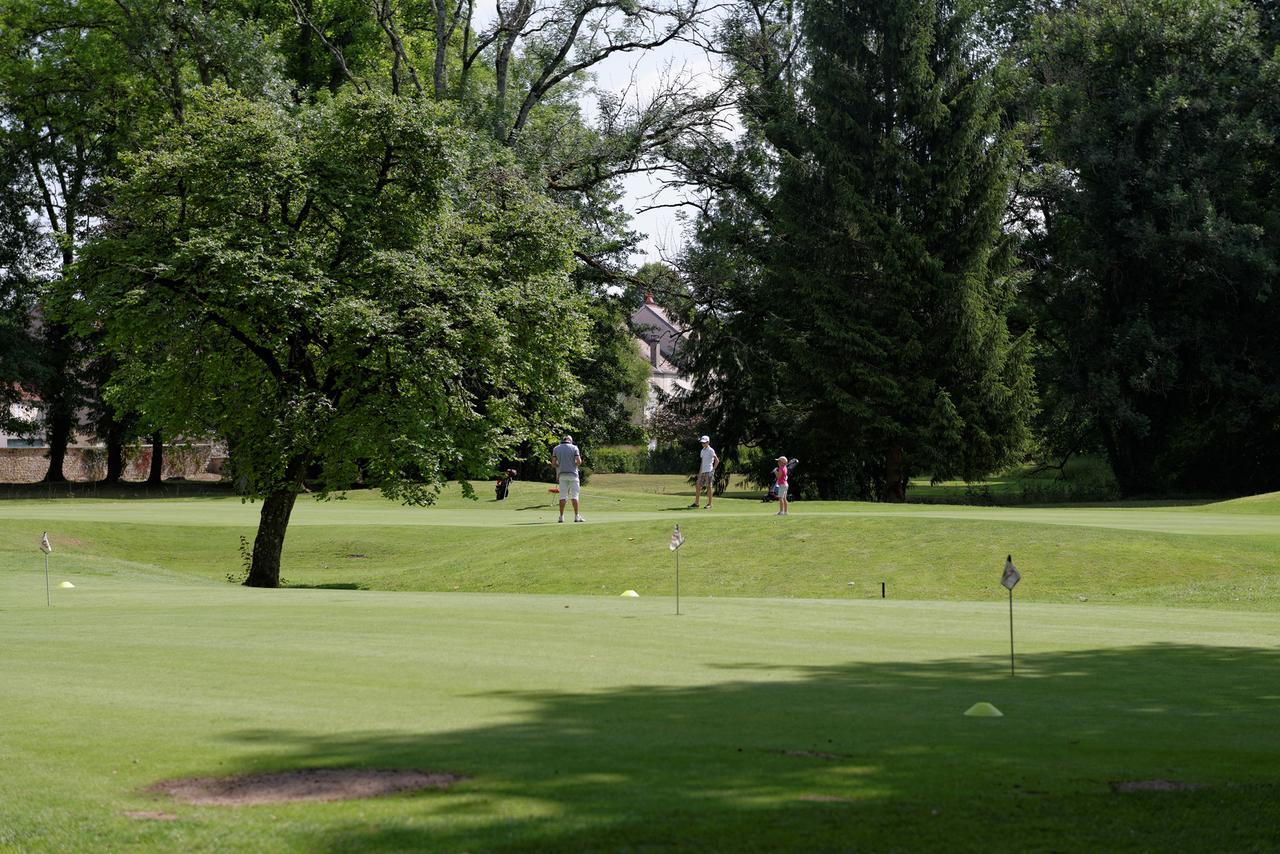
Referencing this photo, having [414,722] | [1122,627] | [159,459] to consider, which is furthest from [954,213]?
[414,722]

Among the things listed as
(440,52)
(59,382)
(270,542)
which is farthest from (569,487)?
(59,382)

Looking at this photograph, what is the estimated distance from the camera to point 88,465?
79.1 meters

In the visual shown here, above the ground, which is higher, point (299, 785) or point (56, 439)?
point (56, 439)

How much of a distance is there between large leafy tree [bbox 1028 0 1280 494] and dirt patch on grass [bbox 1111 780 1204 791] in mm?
48626

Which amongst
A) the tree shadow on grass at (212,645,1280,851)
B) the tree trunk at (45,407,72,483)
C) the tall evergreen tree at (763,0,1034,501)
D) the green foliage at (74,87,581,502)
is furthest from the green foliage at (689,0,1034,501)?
the tree shadow on grass at (212,645,1280,851)

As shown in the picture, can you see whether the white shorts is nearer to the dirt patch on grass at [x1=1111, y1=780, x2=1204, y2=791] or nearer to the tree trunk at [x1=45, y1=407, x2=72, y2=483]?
the dirt patch on grass at [x1=1111, y1=780, x2=1204, y2=791]

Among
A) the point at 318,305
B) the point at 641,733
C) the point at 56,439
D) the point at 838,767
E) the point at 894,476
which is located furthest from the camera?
the point at 56,439

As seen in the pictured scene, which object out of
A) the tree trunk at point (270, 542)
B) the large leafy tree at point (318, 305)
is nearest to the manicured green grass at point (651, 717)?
the large leafy tree at point (318, 305)

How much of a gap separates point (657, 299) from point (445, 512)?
59.9ft

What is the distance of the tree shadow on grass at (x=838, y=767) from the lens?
680 cm

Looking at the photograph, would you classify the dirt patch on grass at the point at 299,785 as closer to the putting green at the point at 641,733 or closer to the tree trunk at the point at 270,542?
the putting green at the point at 641,733

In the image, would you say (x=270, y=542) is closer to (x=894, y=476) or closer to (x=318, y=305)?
(x=318, y=305)

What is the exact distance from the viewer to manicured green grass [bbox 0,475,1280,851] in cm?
695

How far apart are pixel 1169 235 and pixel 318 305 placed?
37.9m
